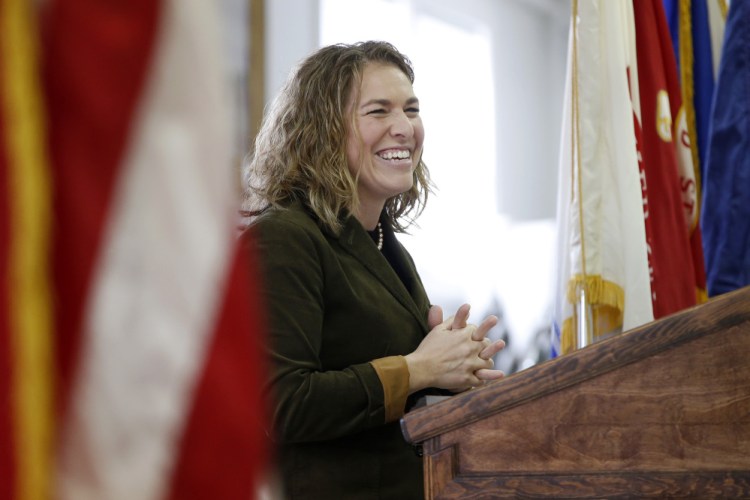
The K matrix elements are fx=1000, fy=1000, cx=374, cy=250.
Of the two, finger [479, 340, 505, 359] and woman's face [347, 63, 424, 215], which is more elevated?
woman's face [347, 63, 424, 215]

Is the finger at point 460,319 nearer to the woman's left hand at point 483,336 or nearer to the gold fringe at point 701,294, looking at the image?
the woman's left hand at point 483,336

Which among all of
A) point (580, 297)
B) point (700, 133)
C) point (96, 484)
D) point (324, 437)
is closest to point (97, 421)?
point (96, 484)

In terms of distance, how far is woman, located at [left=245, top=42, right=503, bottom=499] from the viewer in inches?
64.2

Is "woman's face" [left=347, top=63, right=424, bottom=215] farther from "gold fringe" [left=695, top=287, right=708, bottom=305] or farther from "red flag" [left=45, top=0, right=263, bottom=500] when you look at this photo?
"red flag" [left=45, top=0, right=263, bottom=500]

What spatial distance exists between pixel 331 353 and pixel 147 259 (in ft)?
3.97

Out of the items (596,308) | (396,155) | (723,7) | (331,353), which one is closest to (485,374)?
(331,353)

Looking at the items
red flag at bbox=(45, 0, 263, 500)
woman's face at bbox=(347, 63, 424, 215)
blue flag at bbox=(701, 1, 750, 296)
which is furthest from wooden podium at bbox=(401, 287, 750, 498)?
blue flag at bbox=(701, 1, 750, 296)

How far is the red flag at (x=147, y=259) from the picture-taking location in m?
0.51

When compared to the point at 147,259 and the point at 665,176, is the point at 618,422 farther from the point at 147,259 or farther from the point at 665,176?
the point at 665,176

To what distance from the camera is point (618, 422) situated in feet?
4.21

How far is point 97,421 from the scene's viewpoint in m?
0.52

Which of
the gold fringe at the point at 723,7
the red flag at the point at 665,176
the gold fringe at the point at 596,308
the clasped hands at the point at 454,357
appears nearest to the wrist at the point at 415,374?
the clasped hands at the point at 454,357

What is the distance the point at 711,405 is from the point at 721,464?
0.07 metres

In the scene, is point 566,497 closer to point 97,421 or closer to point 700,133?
point 97,421
